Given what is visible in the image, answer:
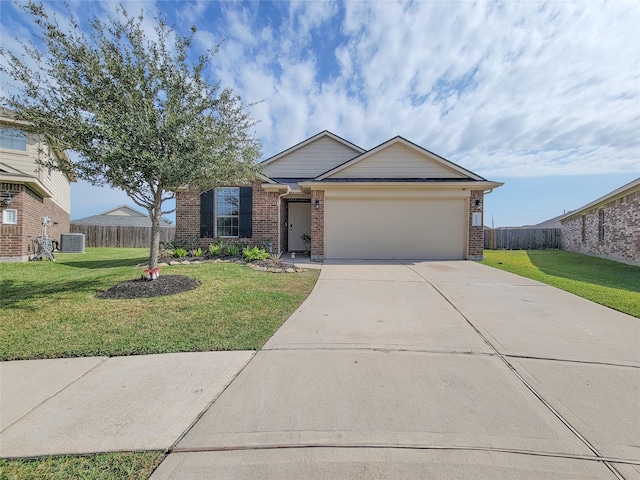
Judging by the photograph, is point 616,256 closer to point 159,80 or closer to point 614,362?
point 614,362

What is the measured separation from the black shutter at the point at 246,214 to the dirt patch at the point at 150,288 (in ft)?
17.0

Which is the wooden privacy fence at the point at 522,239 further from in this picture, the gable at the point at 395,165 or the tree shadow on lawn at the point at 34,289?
the tree shadow on lawn at the point at 34,289

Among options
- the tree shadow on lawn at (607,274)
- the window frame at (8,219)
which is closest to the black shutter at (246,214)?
the window frame at (8,219)

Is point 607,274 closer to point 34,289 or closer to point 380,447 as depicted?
point 380,447

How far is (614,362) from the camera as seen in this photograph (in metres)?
3.34

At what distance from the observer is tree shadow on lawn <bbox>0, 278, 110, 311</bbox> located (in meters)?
5.38

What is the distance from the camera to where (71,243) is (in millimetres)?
15086

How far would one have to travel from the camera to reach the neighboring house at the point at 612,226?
457 inches

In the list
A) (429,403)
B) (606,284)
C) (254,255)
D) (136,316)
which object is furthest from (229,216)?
(606,284)

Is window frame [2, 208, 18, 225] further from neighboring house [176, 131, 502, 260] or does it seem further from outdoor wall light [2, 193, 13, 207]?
neighboring house [176, 131, 502, 260]

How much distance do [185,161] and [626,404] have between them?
6475mm

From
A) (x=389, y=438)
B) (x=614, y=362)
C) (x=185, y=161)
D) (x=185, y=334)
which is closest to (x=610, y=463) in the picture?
(x=389, y=438)

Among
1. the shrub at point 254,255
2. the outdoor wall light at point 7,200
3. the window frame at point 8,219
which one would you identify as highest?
the outdoor wall light at point 7,200

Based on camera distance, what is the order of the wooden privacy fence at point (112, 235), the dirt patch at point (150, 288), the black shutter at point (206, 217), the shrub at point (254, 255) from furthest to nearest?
1. the wooden privacy fence at point (112, 235)
2. the black shutter at point (206, 217)
3. the shrub at point (254, 255)
4. the dirt patch at point (150, 288)
